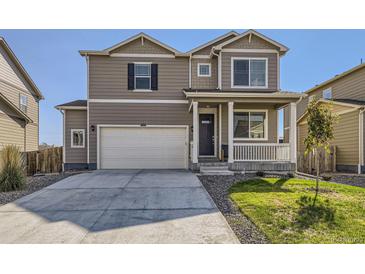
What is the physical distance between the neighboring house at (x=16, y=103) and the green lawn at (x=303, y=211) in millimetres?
12553

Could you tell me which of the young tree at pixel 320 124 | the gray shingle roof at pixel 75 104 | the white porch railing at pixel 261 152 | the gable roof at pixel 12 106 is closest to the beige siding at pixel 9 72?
the gable roof at pixel 12 106

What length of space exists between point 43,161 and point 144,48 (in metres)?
7.89

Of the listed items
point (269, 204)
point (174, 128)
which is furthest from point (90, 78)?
point (269, 204)

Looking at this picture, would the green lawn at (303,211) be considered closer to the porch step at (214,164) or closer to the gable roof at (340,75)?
the porch step at (214,164)

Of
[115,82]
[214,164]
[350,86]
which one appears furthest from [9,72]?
[350,86]

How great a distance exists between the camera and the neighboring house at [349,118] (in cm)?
1181

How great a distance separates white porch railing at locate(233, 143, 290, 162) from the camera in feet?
34.8

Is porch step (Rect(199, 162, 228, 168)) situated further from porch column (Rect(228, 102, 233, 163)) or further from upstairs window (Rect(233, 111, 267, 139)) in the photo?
upstairs window (Rect(233, 111, 267, 139))

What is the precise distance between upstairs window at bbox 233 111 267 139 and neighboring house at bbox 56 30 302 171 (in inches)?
2.0

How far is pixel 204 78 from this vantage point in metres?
12.8

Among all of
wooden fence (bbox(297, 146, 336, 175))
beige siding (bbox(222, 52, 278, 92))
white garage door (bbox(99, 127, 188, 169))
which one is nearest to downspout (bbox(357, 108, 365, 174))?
wooden fence (bbox(297, 146, 336, 175))

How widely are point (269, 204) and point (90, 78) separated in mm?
10711

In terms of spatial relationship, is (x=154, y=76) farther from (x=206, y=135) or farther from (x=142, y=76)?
(x=206, y=135)
